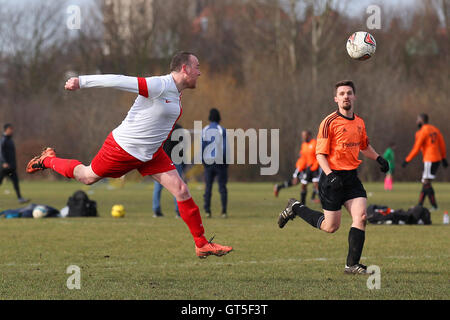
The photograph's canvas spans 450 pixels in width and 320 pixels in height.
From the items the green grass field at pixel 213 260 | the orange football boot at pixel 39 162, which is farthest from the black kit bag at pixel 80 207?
the orange football boot at pixel 39 162

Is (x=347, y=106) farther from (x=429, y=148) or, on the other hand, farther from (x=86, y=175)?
(x=429, y=148)

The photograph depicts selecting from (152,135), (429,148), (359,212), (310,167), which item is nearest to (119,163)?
(152,135)

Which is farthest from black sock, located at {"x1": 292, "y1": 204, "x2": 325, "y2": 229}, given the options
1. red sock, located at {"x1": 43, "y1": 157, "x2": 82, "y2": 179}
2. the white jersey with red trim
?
red sock, located at {"x1": 43, "y1": 157, "x2": 82, "y2": 179}

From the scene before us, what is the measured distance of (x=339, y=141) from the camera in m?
8.49

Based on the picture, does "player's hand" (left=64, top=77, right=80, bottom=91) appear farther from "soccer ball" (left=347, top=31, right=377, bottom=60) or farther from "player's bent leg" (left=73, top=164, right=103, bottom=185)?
"soccer ball" (left=347, top=31, right=377, bottom=60)

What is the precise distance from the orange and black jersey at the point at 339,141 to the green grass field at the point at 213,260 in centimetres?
126

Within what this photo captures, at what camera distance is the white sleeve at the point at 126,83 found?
741 cm

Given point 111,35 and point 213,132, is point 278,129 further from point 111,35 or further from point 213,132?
point 213,132

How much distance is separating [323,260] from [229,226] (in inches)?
197

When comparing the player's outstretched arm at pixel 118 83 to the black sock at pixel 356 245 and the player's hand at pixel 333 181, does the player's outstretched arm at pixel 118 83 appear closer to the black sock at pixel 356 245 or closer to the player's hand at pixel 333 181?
the player's hand at pixel 333 181

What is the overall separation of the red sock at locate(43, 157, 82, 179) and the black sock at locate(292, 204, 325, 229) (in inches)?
109

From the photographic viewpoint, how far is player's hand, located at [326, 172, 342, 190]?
324 inches

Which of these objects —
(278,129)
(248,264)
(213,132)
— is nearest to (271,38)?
(278,129)

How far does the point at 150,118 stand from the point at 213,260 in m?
2.58
